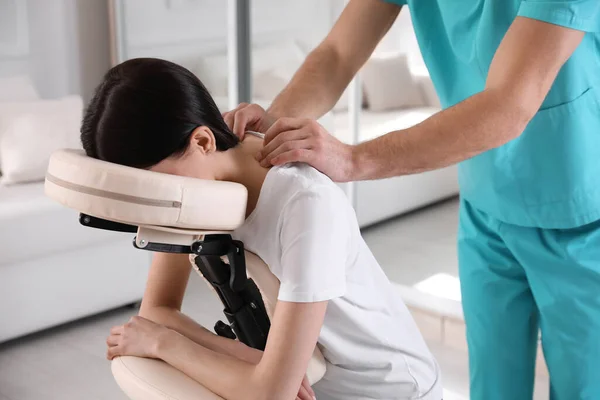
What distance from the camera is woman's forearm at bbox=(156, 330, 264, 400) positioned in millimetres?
1068

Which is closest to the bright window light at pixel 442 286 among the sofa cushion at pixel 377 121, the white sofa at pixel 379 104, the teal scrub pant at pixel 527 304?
the white sofa at pixel 379 104

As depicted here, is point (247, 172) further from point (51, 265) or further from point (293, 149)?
point (51, 265)

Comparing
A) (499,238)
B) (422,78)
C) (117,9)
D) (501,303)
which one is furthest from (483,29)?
(117,9)

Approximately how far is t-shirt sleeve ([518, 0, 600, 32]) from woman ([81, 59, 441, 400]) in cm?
43

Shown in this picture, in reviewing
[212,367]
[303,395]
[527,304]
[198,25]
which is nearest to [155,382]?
[212,367]

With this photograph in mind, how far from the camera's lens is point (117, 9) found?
4121 mm

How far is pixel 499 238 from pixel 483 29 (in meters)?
0.41

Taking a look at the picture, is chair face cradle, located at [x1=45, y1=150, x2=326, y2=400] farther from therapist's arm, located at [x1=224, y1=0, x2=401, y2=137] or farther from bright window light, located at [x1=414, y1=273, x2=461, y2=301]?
bright window light, located at [x1=414, y1=273, x2=461, y2=301]

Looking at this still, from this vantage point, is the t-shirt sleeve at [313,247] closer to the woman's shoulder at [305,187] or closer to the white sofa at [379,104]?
the woman's shoulder at [305,187]

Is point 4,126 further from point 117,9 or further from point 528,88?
point 528,88

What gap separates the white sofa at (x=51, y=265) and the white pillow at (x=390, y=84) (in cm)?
121

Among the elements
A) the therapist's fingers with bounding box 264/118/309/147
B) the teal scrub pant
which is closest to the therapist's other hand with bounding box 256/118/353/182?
the therapist's fingers with bounding box 264/118/309/147

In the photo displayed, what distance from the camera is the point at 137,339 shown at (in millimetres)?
1178

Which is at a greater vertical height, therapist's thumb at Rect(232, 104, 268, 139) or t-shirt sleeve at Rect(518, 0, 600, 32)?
t-shirt sleeve at Rect(518, 0, 600, 32)
